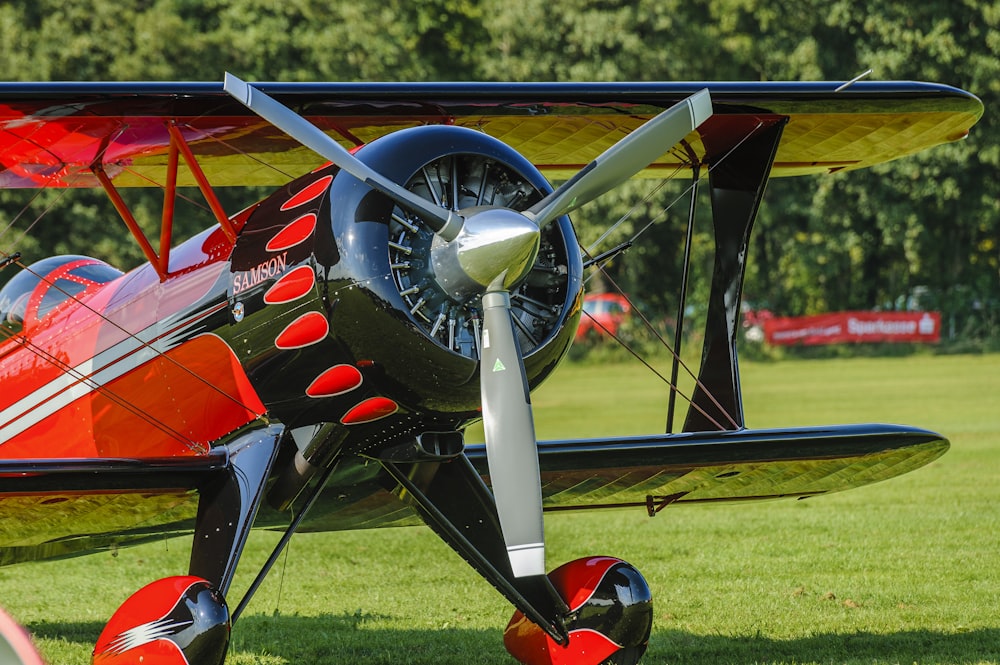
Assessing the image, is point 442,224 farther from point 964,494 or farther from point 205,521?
point 964,494

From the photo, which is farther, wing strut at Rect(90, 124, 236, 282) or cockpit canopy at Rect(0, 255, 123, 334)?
cockpit canopy at Rect(0, 255, 123, 334)

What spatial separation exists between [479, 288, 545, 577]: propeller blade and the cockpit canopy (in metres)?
3.16

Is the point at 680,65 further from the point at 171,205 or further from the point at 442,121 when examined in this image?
the point at 171,205

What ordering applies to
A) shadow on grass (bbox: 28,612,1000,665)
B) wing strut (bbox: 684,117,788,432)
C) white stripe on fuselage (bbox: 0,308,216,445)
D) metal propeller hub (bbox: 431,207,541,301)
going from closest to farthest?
1. metal propeller hub (bbox: 431,207,541,301)
2. white stripe on fuselage (bbox: 0,308,216,445)
3. shadow on grass (bbox: 28,612,1000,665)
4. wing strut (bbox: 684,117,788,432)

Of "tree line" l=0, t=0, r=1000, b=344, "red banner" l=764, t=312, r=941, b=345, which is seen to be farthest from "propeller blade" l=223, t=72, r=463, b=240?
"red banner" l=764, t=312, r=941, b=345

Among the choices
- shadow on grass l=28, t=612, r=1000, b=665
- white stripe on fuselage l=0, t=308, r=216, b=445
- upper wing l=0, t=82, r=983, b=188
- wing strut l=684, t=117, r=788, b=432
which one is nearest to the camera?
upper wing l=0, t=82, r=983, b=188

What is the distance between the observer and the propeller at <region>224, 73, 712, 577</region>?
203 inches

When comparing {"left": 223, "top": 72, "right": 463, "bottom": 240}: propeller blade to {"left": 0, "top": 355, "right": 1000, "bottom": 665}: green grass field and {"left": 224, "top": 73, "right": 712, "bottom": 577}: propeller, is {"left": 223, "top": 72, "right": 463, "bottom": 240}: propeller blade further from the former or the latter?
{"left": 0, "top": 355, "right": 1000, "bottom": 665}: green grass field

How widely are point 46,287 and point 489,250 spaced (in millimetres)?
3642

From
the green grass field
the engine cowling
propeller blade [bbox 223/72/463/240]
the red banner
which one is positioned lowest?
the red banner

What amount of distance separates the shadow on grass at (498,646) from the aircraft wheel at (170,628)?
5.53ft

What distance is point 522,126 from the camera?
24.6ft

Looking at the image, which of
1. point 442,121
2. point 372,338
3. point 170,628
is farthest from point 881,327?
point 170,628

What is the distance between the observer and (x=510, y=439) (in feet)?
17.7
